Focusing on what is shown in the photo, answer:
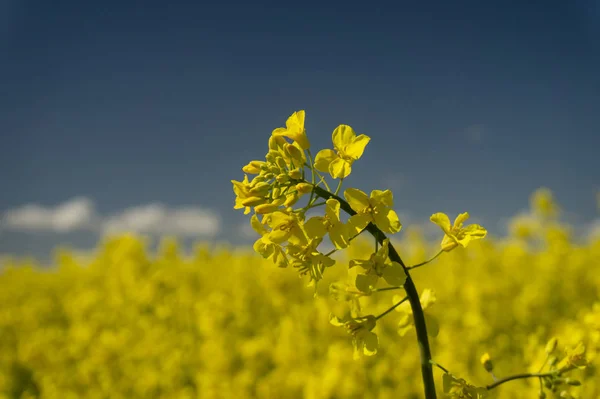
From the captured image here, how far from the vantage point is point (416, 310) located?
1264mm

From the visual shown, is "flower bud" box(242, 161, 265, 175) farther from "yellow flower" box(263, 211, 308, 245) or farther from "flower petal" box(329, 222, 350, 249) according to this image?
"flower petal" box(329, 222, 350, 249)

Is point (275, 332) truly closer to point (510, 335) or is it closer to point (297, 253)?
point (510, 335)

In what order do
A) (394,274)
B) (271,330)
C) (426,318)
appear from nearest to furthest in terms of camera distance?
(394,274)
(426,318)
(271,330)

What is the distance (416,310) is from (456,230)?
0.32 meters

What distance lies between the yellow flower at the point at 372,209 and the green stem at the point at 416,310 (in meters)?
0.03

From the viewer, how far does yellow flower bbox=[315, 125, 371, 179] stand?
1333 mm

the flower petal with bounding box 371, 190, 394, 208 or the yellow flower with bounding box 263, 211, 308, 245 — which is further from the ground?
the flower petal with bounding box 371, 190, 394, 208

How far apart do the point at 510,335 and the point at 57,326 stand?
7.10m

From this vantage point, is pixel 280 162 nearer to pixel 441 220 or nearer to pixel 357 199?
pixel 357 199

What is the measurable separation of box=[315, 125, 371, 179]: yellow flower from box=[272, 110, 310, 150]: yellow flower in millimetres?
79

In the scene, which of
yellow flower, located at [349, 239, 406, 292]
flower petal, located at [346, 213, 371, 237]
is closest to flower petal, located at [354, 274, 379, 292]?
yellow flower, located at [349, 239, 406, 292]

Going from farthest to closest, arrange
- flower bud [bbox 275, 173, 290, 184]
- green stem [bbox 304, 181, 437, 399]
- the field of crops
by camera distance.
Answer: the field of crops → flower bud [bbox 275, 173, 290, 184] → green stem [bbox 304, 181, 437, 399]

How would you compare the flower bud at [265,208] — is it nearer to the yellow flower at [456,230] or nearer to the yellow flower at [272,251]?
the yellow flower at [272,251]

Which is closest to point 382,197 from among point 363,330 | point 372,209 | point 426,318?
point 372,209
